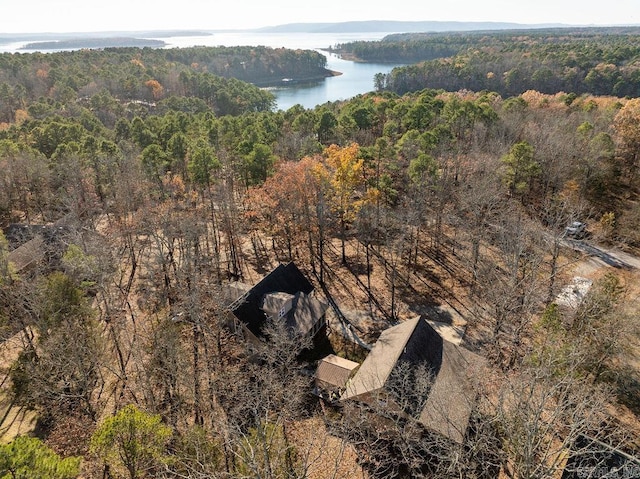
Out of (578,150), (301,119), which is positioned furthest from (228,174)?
(578,150)

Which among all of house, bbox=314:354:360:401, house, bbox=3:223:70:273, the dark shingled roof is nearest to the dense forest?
house, bbox=3:223:70:273

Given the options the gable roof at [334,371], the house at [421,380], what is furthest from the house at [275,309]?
the house at [421,380]

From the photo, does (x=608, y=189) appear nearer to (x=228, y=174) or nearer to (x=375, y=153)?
(x=375, y=153)

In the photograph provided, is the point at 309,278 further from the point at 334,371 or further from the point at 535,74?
the point at 535,74

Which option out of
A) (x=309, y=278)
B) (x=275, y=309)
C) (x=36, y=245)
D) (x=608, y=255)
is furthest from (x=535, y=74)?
(x=36, y=245)

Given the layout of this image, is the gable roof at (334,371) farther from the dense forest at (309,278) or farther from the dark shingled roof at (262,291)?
the dark shingled roof at (262,291)
